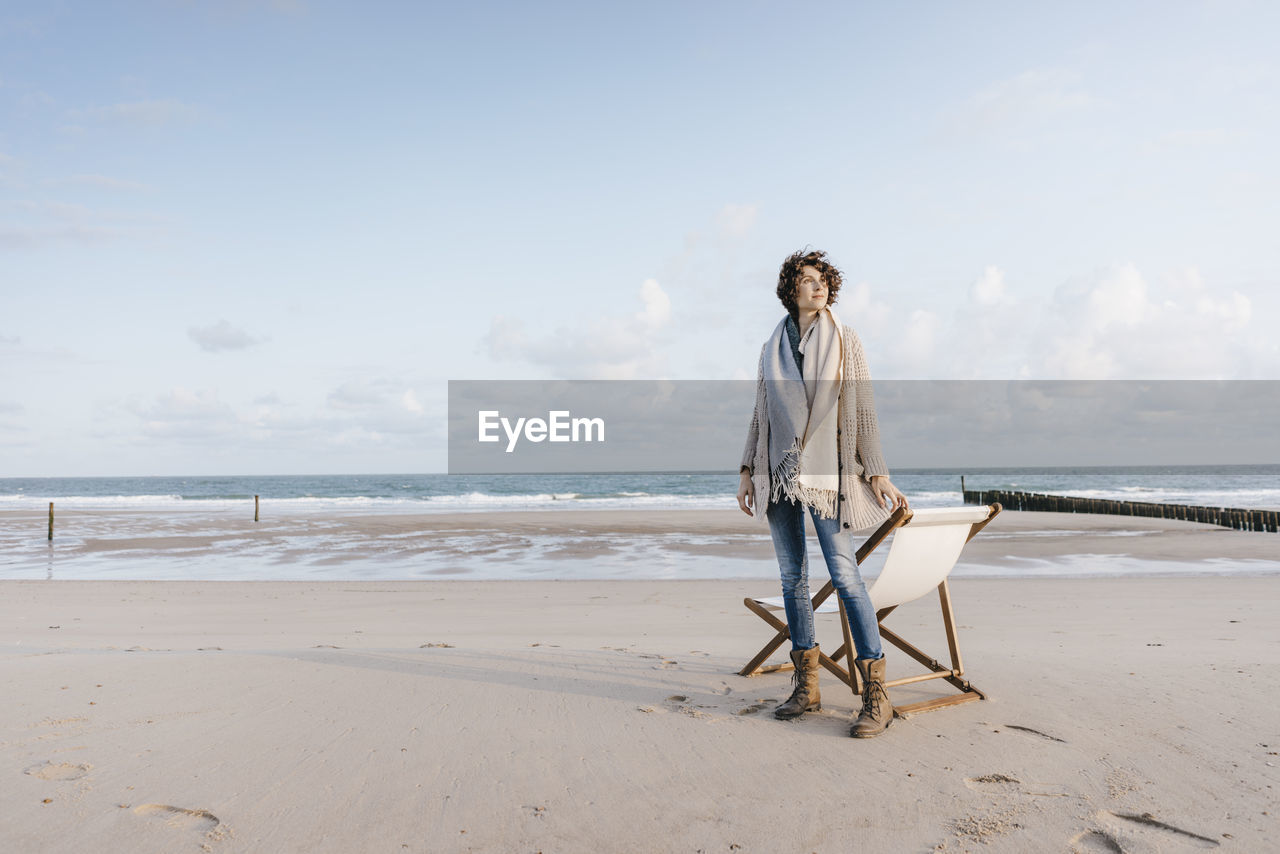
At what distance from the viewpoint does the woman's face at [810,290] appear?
10.7 feet

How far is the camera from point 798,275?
10.8ft

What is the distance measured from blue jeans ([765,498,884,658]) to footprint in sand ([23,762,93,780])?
8.60 ft

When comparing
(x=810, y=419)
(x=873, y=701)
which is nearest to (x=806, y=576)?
(x=873, y=701)

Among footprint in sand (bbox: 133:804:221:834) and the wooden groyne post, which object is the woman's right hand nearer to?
footprint in sand (bbox: 133:804:221:834)

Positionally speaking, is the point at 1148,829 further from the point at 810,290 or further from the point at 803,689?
the point at 810,290

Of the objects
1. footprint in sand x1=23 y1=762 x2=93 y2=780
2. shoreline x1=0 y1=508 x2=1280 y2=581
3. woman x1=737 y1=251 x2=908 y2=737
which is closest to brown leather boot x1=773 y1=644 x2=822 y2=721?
woman x1=737 y1=251 x2=908 y2=737

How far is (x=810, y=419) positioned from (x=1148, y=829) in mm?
1713

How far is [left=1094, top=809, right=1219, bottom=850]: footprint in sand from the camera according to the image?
2.13 m

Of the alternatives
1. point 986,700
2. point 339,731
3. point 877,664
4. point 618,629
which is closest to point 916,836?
point 877,664

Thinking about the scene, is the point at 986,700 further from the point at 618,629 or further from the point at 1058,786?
the point at 618,629

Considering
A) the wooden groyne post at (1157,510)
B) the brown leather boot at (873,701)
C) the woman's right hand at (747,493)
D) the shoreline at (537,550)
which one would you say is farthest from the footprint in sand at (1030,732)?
the wooden groyne post at (1157,510)

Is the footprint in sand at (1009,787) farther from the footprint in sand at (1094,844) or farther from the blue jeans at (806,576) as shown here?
the blue jeans at (806,576)

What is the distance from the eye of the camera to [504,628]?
669 cm

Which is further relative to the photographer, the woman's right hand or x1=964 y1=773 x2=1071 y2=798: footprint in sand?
the woman's right hand
